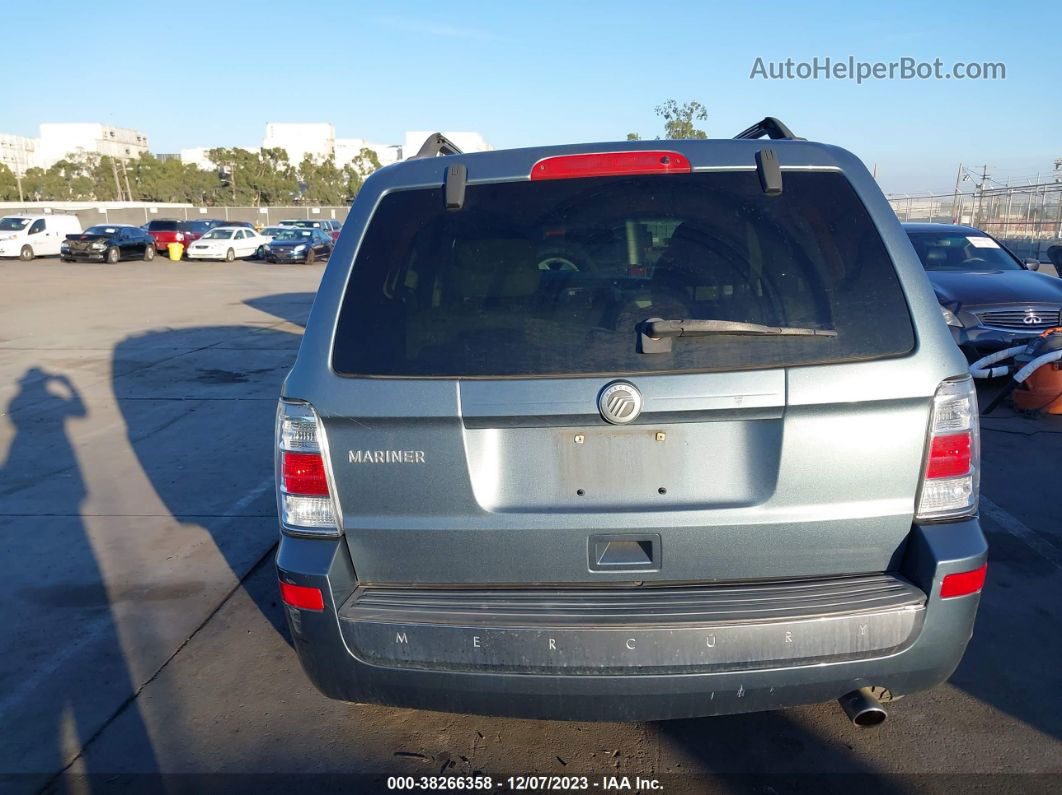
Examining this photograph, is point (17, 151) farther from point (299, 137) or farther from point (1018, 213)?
point (1018, 213)

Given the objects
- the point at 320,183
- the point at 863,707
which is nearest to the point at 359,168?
the point at 320,183

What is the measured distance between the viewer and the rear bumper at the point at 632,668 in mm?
2449

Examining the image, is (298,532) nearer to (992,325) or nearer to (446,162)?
(446,162)

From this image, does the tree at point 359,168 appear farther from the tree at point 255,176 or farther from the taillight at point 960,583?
the taillight at point 960,583

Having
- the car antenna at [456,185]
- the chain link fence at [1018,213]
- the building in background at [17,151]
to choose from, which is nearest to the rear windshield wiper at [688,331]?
the car antenna at [456,185]

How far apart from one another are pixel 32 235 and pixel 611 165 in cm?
4162

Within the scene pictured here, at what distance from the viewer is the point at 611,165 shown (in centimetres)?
267

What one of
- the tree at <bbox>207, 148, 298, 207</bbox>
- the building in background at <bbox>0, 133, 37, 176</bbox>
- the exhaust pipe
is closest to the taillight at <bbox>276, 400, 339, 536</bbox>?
the exhaust pipe

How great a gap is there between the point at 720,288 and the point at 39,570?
14.2 feet

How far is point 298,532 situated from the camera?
267 cm

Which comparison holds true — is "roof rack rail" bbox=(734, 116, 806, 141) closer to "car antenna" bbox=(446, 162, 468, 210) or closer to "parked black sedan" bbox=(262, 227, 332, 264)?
"car antenna" bbox=(446, 162, 468, 210)

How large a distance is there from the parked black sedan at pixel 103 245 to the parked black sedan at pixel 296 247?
6097mm

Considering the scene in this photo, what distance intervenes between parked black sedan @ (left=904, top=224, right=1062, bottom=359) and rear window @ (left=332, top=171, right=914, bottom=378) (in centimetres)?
664

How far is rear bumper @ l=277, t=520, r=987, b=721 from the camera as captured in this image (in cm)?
245
